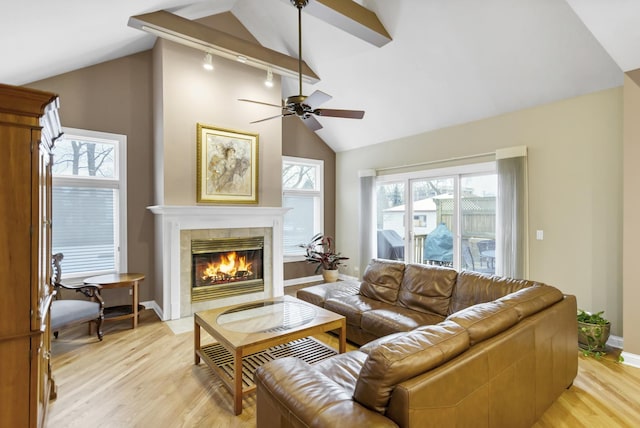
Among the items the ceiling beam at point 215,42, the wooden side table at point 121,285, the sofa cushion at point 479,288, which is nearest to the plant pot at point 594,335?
the sofa cushion at point 479,288

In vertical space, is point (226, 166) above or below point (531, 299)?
above

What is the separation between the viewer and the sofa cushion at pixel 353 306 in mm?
3250

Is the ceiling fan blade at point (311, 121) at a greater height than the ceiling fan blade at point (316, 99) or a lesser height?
lesser

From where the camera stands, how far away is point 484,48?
3713 millimetres

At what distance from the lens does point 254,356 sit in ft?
9.75

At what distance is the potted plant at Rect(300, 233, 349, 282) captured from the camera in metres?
6.17

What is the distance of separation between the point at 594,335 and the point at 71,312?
525cm

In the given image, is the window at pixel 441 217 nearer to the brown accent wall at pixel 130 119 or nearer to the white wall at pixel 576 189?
the white wall at pixel 576 189

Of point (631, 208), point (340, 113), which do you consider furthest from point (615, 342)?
point (340, 113)

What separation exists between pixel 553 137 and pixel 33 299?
5.01m

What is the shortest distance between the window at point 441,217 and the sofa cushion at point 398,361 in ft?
11.7

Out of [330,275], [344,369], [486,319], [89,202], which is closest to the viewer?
[486,319]

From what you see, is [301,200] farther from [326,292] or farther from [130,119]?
[130,119]

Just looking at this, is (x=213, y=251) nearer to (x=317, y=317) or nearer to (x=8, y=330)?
(x=317, y=317)
